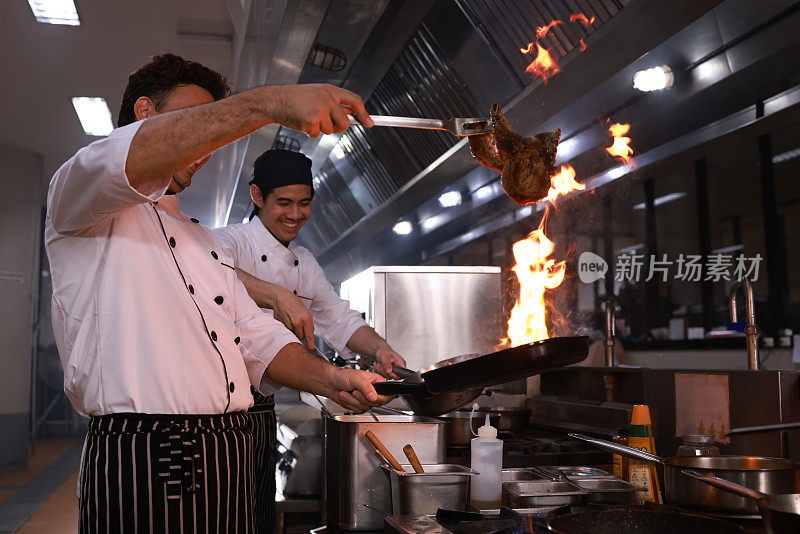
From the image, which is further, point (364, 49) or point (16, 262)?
point (16, 262)

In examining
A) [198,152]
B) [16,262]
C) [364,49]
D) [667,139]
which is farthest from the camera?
[16,262]

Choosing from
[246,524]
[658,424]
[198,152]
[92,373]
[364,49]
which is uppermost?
[364,49]

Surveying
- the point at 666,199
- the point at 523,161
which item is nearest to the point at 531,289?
the point at 523,161

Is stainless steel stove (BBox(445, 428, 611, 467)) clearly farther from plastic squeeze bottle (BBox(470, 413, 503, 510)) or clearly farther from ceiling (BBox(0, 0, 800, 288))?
ceiling (BBox(0, 0, 800, 288))

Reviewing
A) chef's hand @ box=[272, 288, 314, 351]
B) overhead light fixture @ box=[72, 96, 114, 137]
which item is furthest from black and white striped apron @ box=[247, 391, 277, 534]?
overhead light fixture @ box=[72, 96, 114, 137]

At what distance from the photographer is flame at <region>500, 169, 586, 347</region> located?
11.8 ft

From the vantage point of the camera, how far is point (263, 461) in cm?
247

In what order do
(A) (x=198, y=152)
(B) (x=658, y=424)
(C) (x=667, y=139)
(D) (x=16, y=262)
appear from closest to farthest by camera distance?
(A) (x=198, y=152)
(B) (x=658, y=424)
(C) (x=667, y=139)
(D) (x=16, y=262)

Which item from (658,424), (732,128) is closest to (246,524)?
(658,424)

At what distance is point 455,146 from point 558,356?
1593mm

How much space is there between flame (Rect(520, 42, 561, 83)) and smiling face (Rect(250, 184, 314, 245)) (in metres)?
1.10

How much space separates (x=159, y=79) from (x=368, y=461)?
1107mm

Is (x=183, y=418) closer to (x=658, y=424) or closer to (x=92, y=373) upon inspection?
(x=92, y=373)

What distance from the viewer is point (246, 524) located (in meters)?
1.61
